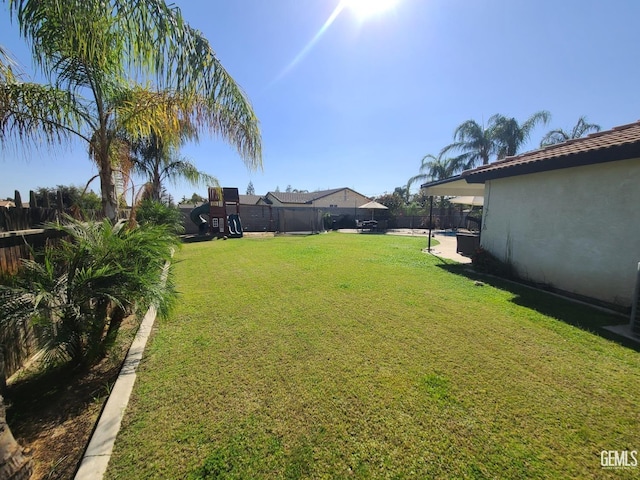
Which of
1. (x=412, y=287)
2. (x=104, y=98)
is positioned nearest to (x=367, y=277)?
(x=412, y=287)

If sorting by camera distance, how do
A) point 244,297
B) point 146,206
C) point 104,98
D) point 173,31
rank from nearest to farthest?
point 173,31
point 104,98
point 244,297
point 146,206

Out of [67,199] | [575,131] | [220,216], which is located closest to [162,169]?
[220,216]

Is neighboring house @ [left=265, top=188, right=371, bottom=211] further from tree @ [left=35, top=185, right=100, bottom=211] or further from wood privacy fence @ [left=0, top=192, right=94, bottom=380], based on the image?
wood privacy fence @ [left=0, top=192, right=94, bottom=380]

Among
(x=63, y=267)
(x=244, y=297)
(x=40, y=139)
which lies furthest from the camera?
(x=244, y=297)

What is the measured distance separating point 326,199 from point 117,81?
29.7 meters

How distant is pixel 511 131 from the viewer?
21.7 meters

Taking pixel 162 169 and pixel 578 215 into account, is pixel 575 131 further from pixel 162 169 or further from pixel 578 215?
pixel 162 169

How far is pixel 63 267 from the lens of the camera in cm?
276

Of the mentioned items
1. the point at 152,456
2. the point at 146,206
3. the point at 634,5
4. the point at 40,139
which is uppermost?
the point at 634,5

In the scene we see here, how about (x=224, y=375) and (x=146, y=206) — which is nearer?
(x=224, y=375)

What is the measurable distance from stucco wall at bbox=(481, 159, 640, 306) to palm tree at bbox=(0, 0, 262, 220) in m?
6.53

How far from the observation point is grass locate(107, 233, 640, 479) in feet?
6.03

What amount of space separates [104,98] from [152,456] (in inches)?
229

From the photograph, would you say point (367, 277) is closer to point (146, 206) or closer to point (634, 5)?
point (634, 5)
